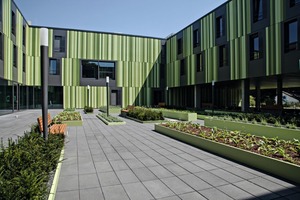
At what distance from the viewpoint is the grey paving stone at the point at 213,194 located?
375cm

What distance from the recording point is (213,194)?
3871mm

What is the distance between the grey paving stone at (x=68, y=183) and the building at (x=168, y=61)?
50.6 ft

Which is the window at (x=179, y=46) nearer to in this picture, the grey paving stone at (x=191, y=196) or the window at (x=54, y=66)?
the window at (x=54, y=66)

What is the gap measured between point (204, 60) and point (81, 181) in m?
21.9

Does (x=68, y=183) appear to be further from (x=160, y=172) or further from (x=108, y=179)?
(x=160, y=172)

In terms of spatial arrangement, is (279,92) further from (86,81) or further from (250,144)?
(86,81)

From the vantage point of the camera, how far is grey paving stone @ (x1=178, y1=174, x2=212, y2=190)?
4.18 meters

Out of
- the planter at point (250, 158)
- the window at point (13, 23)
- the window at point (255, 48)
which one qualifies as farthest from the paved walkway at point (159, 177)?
the window at point (13, 23)

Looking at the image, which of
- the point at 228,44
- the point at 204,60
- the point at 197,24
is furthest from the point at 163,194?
the point at 197,24

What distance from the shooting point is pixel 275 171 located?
477 cm

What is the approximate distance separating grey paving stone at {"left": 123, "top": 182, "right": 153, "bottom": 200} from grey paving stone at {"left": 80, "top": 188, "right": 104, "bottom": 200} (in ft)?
1.60

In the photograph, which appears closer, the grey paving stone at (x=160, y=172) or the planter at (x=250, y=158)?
the planter at (x=250, y=158)

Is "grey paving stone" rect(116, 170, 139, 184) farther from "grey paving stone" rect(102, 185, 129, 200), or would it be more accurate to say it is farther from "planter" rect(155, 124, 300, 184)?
"planter" rect(155, 124, 300, 184)

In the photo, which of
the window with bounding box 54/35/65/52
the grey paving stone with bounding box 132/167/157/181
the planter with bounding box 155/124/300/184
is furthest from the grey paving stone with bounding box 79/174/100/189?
the window with bounding box 54/35/65/52
